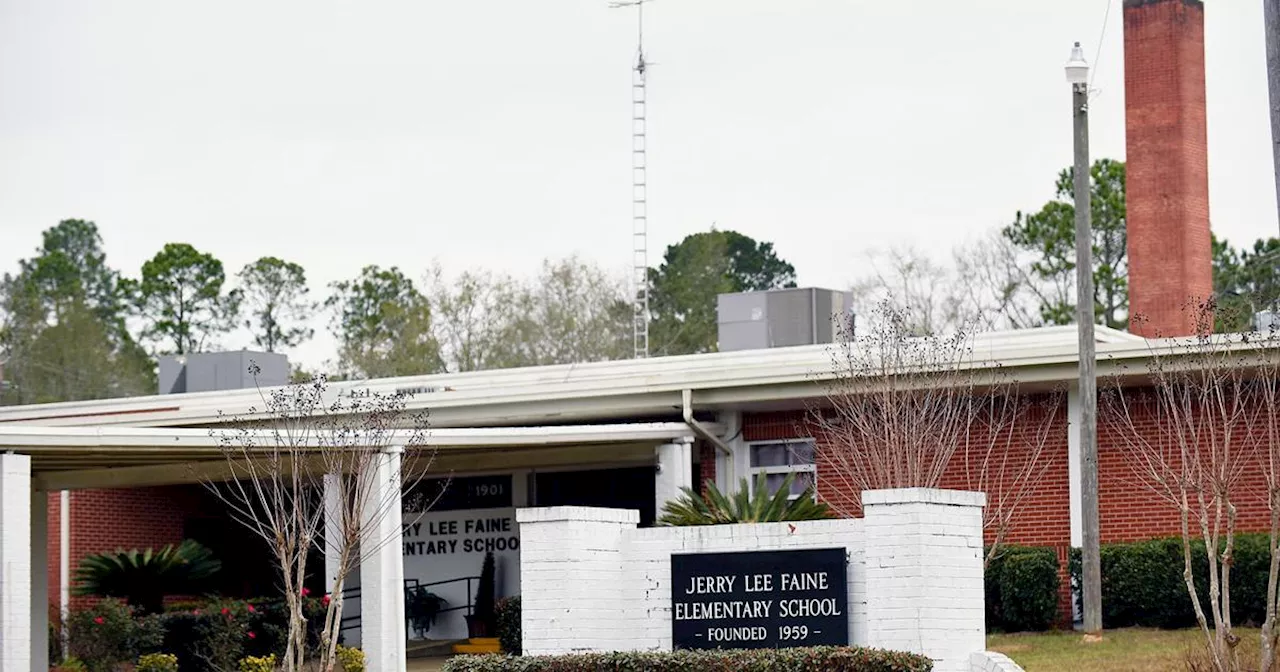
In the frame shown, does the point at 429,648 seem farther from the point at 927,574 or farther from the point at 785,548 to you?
the point at 927,574

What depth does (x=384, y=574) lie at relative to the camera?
69.0 feet

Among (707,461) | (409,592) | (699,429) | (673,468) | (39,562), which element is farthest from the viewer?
(409,592)

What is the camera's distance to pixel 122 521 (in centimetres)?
2916

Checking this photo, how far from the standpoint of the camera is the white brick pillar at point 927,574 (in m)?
15.3

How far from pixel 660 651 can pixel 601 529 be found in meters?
1.22

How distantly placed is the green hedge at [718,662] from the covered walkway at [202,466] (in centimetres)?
487

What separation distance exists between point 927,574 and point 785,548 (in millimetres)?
1269

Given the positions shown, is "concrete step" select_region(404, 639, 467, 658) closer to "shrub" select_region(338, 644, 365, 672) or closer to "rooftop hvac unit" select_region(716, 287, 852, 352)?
"shrub" select_region(338, 644, 365, 672)

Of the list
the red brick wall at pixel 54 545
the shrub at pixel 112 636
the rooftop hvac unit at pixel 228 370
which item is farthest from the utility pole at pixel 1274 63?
the rooftop hvac unit at pixel 228 370

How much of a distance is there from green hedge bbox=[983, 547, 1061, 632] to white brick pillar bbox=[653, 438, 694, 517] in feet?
12.8

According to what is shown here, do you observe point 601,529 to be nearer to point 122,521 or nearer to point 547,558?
point 547,558

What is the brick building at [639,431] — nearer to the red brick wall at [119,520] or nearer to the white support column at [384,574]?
the red brick wall at [119,520]

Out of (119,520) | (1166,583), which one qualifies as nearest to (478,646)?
(119,520)

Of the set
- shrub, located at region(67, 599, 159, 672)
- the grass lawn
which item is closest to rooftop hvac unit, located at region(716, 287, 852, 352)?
the grass lawn
